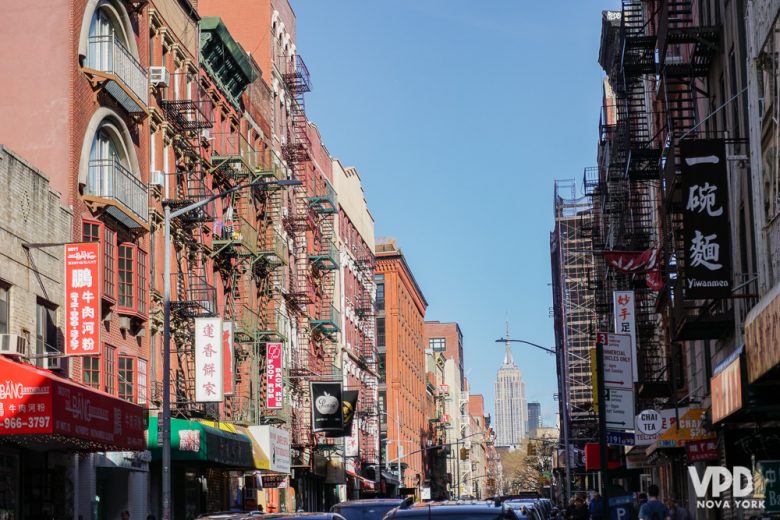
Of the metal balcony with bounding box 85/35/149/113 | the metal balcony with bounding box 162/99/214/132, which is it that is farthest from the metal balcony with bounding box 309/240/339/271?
the metal balcony with bounding box 85/35/149/113

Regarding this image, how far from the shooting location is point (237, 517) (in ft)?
59.1

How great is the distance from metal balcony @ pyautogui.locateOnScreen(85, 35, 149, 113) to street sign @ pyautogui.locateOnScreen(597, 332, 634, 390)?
17646 millimetres

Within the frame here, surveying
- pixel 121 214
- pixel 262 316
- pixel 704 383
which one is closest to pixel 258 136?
pixel 262 316

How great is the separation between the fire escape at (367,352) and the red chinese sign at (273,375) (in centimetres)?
2915

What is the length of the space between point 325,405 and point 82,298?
31.6 m

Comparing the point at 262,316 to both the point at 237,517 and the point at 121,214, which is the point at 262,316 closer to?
the point at 121,214

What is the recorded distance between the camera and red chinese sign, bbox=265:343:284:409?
5347 centimetres

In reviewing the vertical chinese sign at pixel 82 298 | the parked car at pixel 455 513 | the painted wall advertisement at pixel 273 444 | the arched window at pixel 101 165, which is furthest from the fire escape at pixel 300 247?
the parked car at pixel 455 513

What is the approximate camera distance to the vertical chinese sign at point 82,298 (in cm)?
2866

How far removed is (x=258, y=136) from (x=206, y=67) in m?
9.26

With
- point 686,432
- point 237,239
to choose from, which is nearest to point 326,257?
point 237,239

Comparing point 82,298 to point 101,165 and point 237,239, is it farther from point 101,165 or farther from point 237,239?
point 237,239

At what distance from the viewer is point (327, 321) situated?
6838 cm

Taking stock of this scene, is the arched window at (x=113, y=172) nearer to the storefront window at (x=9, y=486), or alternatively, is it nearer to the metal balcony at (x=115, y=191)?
the metal balcony at (x=115, y=191)
